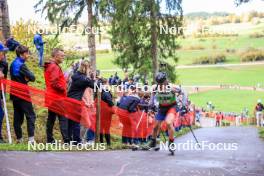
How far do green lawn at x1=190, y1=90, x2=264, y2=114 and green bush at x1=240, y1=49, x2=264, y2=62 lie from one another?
76.6 ft

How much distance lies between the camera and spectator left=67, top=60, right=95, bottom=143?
39.5ft

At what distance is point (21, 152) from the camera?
10.2m

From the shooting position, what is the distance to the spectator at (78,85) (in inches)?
474

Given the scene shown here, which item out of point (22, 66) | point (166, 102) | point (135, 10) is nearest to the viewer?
point (22, 66)

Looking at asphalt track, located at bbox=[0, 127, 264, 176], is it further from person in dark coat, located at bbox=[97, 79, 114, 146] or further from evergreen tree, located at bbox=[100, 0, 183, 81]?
evergreen tree, located at bbox=[100, 0, 183, 81]

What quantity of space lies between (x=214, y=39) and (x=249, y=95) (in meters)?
54.2

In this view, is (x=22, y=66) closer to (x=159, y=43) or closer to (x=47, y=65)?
(x=47, y=65)

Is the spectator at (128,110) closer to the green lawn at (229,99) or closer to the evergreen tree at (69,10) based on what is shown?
the evergreen tree at (69,10)

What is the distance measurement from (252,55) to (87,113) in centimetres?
14140

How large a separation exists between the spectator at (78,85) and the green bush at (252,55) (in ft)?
452

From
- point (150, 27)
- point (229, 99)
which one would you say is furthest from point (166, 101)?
point (229, 99)

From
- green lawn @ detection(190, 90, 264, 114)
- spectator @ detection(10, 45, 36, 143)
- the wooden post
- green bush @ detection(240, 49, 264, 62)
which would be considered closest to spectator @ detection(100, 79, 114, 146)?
the wooden post

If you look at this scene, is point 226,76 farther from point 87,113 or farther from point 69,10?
point 87,113

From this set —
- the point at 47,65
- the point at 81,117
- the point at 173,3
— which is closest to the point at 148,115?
the point at 81,117
